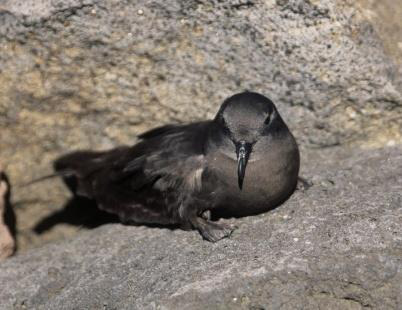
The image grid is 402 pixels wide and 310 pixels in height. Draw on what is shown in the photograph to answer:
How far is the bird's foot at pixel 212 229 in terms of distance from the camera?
513 centimetres

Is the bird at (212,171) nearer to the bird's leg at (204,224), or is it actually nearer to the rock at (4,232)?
the bird's leg at (204,224)

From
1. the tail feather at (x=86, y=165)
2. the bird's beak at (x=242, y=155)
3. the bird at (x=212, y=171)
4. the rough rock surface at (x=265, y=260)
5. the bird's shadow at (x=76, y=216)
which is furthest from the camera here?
the bird's shadow at (x=76, y=216)

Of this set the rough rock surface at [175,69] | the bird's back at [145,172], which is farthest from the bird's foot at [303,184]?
the bird's back at [145,172]

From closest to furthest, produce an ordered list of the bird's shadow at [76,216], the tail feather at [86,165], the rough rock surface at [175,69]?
the rough rock surface at [175,69], the tail feather at [86,165], the bird's shadow at [76,216]

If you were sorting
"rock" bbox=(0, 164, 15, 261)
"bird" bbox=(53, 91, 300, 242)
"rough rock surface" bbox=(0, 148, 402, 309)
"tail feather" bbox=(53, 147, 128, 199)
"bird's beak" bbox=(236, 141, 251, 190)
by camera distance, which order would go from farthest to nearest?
"tail feather" bbox=(53, 147, 128, 199)
"rock" bbox=(0, 164, 15, 261)
"bird" bbox=(53, 91, 300, 242)
"bird's beak" bbox=(236, 141, 251, 190)
"rough rock surface" bbox=(0, 148, 402, 309)

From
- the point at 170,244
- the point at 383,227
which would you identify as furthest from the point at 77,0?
the point at 383,227

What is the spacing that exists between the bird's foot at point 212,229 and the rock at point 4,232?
1697 millimetres

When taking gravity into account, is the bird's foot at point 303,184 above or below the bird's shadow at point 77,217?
above

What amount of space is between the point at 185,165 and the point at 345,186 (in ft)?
4.07

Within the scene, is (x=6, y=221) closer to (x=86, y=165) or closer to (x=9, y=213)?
(x=9, y=213)

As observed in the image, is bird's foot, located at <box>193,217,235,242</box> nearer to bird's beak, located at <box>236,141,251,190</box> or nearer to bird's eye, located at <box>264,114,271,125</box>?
bird's beak, located at <box>236,141,251,190</box>

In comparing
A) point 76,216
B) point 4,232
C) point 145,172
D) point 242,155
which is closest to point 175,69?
point 145,172

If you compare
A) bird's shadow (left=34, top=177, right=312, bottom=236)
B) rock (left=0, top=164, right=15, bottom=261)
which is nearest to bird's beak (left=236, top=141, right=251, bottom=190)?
bird's shadow (left=34, top=177, right=312, bottom=236)

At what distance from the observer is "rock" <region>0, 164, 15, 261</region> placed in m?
5.91
